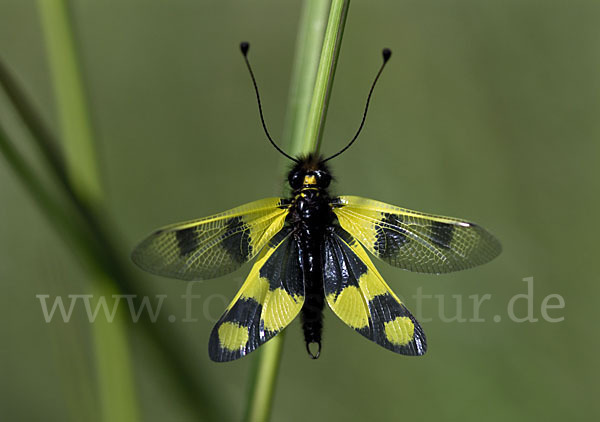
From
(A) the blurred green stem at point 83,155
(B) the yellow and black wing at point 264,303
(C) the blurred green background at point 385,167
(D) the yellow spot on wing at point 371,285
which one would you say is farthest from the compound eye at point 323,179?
(C) the blurred green background at point 385,167

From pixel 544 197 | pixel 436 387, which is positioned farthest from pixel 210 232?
pixel 544 197

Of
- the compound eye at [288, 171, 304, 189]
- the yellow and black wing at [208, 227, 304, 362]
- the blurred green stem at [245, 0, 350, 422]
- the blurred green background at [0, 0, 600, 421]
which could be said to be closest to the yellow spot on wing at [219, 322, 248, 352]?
the yellow and black wing at [208, 227, 304, 362]

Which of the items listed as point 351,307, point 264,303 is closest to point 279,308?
point 264,303

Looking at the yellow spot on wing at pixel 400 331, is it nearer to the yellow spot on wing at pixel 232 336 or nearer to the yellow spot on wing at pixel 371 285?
the yellow spot on wing at pixel 371 285

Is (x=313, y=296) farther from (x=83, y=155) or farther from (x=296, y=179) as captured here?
(x=83, y=155)

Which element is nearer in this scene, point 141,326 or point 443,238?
point 141,326

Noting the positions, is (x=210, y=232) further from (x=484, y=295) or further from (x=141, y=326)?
(x=484, y=295)

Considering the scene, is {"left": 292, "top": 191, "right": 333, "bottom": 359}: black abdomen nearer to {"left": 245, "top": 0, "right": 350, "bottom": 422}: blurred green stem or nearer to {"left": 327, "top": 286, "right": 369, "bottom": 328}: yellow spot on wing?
{"left": 327, "top": 286, "right": 369, "bottom": 328}: yellow spot on wing
